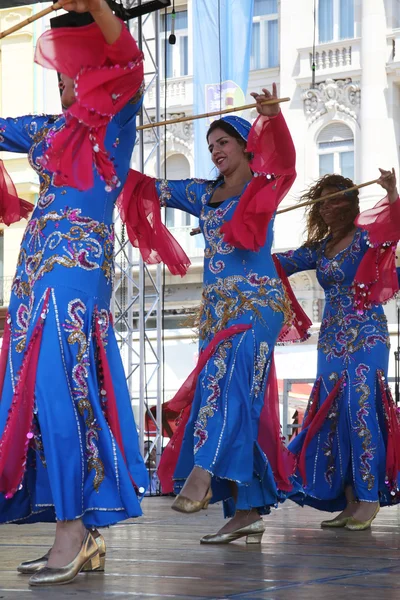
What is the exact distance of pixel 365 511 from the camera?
4527mm

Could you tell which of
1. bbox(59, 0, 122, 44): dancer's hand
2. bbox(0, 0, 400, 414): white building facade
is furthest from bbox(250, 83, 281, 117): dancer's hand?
bbox(0, 0, 400, 414): white building facade

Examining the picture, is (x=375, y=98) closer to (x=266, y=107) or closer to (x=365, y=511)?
(x=365, y=511)

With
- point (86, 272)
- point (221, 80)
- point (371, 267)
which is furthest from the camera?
point (221, 80)

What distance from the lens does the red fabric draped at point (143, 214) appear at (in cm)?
393

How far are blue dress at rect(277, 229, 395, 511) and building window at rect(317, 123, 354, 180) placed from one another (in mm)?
13537

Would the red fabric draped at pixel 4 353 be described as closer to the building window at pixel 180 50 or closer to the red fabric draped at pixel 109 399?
the red fabric draped at pixel 109 399

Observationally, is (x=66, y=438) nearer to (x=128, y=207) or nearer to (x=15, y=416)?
(x=15, y=416)

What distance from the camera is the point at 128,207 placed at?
12.9 feet

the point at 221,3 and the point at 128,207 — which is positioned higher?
the point at 221,3

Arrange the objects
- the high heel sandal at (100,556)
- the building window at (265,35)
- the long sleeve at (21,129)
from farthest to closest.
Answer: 1. the building window at (265,35)
2. the long sleeve at (21,129)
3. the high heel sandal at (100,556)

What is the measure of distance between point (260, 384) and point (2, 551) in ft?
3.62

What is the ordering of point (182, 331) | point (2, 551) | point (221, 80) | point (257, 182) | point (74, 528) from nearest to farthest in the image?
1. point (74, 528)
2. point (2, 551)
3. point (257, 182)
4. point (221, 80)
5. point (182, 331)

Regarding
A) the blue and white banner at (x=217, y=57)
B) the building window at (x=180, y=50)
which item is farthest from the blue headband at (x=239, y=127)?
the building window at (x=180, y=50)

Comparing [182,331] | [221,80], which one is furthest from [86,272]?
[182,331]
